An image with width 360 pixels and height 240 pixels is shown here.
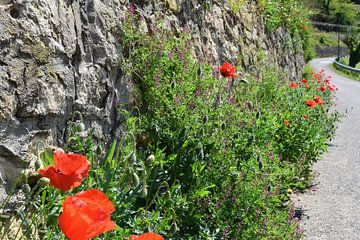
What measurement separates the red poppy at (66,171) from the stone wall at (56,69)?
0.86 metres

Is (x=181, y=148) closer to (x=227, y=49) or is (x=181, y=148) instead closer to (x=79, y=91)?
(x=79, y=91)

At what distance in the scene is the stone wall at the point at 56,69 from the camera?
109 inches

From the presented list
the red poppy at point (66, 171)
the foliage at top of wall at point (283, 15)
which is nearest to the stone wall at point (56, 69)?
the red poppy at point (66, 171)

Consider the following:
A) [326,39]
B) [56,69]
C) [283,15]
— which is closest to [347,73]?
[283,15]

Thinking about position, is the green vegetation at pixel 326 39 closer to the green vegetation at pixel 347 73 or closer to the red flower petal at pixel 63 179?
the green vegetation at pixel 347 73

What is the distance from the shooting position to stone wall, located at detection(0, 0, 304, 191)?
2.77 meters

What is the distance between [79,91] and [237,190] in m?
1.39

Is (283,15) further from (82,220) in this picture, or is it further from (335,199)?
(82,220)

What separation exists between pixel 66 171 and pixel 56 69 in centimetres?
139

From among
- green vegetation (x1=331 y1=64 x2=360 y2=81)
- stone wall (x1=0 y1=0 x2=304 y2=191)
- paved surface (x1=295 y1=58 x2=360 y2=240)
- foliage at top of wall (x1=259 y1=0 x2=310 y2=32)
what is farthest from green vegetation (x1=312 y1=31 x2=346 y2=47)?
stone wall (x1=0 y1=0 x2=304 y2=191)

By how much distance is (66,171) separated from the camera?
1.92m

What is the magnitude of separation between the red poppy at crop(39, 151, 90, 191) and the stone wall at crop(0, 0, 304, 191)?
2.83 ft

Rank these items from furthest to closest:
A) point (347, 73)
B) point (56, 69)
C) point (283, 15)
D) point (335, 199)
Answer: point (347, 73) → point (283, 15) → point (335, 199) → point (56, 69)

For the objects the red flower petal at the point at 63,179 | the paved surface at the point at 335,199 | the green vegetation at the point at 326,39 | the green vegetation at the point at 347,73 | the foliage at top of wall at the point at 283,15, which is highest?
the red flower petal at the point at 63,179
